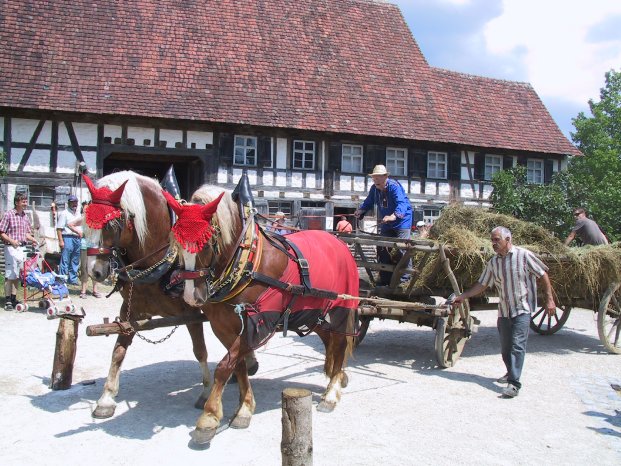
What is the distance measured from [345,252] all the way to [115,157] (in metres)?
13.8

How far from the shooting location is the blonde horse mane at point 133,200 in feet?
13.9

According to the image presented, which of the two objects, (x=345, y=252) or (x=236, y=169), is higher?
(x=236, y=169)

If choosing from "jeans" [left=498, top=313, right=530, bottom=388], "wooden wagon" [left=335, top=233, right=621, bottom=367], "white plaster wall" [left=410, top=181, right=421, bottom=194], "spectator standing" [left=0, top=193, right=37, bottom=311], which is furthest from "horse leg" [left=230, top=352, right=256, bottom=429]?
"white plaster wall" [left=410, top=181, right=421, bottom=194]

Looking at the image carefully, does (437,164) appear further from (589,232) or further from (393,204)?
(393,204)

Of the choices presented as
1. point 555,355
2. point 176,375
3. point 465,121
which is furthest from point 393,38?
point 176,375

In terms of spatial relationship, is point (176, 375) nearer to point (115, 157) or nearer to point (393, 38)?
point (115, 157)

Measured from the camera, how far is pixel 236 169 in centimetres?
1756

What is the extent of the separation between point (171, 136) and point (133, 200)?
13.0m

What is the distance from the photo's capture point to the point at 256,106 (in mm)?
16984

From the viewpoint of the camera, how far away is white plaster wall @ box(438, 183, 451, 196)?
20.1 m

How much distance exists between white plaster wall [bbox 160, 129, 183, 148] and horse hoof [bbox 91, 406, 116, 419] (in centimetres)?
1295

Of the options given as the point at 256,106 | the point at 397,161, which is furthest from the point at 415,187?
the point at 256,106

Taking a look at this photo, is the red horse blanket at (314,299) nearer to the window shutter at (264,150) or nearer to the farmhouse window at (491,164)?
the window shutter at (264,150)

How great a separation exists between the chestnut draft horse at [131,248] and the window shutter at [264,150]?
13089 millimetres
